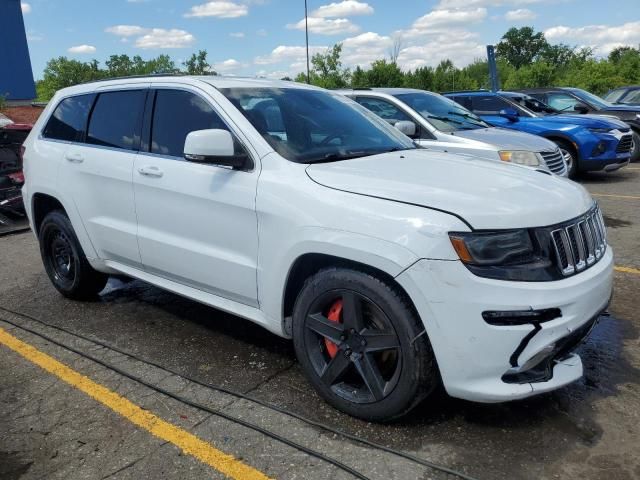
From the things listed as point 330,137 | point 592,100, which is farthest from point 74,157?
point 592,100

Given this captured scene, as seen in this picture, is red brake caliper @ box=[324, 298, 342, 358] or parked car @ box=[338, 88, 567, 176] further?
parked car @ box=[338, 88, 567, 176]

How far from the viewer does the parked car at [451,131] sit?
7.19 m

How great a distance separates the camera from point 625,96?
48.3 ft

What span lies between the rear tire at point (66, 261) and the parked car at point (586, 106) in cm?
1139

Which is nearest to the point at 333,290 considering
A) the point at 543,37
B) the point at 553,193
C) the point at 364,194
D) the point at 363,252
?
the point at 363,252

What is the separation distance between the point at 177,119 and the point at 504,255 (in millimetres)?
2321

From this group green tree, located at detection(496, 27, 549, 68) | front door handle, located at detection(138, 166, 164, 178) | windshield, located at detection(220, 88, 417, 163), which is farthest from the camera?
green tree, located at detection(496, 27, 549, 68)

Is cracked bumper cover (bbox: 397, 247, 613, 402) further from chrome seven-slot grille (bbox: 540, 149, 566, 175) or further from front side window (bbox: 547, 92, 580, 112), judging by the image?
front side window (bbox: 547, 92, 580, 112)

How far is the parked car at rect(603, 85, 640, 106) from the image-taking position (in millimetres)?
14422

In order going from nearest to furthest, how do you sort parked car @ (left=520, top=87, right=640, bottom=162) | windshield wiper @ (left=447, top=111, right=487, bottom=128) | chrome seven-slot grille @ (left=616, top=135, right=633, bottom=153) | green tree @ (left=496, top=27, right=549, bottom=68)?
1. windshield wiper @ (left=447, top=111, right=487, bottom=128)
2. chrome seven-slot grille @ (left=616, top=135, right=633, bottom=153)
3. parked car @ (left=520, top=87, right=640, bottom=162)
4. green tree @ (left=496, top=27, right=549, bottom=68)

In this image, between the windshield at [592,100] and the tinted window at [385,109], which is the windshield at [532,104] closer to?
the windshield at [592,100]

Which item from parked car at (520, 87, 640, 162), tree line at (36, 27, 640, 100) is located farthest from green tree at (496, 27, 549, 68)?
parked car at (520, 87, 640, 162)

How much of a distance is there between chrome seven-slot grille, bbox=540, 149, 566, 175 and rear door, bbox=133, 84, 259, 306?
18.5 feet

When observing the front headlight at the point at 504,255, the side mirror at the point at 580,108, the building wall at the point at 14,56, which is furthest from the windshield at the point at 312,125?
the building wall at the point at 14,56
